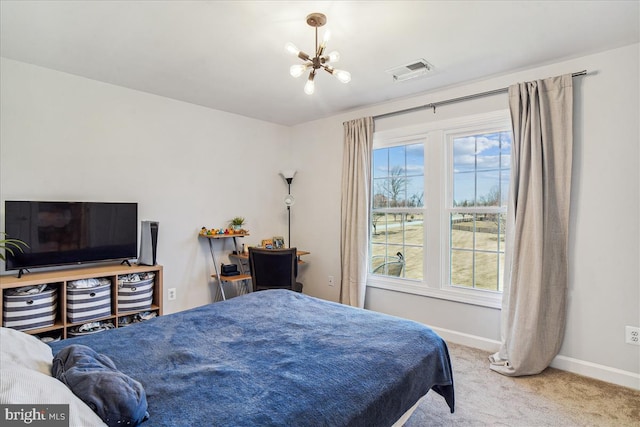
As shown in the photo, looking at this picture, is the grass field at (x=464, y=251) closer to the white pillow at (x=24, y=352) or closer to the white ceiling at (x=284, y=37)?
the white ceiling at (x=284, y=37)

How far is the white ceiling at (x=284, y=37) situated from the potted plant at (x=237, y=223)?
161 cm

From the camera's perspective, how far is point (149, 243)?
3.21 metres

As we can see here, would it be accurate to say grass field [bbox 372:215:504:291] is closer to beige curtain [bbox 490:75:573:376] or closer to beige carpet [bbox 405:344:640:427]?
beige curtain [bbox 490:75:573:376]

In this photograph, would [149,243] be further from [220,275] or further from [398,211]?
[398,211]

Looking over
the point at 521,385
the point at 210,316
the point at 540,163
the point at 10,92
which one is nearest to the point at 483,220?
the point at 540,163

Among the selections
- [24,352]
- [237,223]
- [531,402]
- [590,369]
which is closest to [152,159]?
[237,223]

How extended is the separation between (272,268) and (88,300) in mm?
1628

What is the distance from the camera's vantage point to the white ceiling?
2.01m

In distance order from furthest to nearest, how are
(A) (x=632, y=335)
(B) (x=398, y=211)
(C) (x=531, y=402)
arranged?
(B) (x=398, y=211) → (A) (x=632, y=335) → (C) (x=531, y=402)

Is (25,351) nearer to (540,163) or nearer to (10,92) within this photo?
(10,92)

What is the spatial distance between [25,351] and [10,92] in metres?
2.54

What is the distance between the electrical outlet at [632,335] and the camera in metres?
2.38

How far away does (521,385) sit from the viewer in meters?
2.47

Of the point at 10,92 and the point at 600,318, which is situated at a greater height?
the point at 10,92
